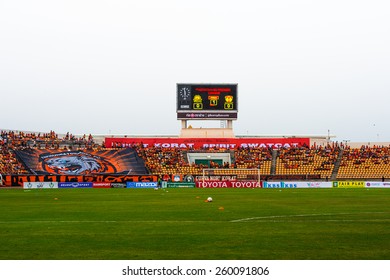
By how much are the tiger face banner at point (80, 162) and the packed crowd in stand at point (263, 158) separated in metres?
1.71

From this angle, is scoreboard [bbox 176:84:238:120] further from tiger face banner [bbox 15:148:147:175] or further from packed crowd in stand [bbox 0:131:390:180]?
tiger face banner [bbox 15:148:147:175]

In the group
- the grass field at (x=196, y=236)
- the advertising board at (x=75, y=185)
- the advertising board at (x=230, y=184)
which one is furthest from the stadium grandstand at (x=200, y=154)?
the grass field at (x=196, y=236)

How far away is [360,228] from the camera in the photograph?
23703mm

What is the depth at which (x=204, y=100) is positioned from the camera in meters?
102

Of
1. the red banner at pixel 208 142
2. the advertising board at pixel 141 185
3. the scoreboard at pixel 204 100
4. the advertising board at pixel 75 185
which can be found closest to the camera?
the advertising board at pixel 75 185

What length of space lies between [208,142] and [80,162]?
81.4ft

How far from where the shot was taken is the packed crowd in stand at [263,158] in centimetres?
10006

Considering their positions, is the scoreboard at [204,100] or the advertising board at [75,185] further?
the scoreboard at [204,100]

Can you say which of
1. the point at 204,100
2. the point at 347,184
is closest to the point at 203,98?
the point at 204,100

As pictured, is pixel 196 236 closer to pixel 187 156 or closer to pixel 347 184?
pixel 347 184

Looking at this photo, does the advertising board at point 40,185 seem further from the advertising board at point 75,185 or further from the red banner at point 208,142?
the red banner at point 208,142

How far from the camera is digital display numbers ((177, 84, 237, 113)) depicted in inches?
4028

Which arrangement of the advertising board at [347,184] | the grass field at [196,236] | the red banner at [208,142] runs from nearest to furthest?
1. the grass field at [196,236]
2. the advertising board at [347,184]
3. the red banner at [208,142]
